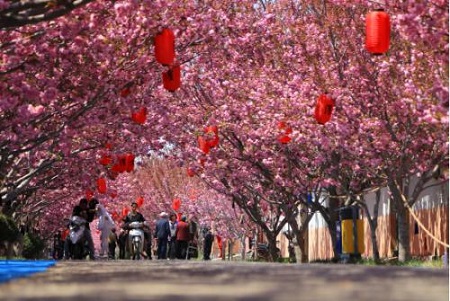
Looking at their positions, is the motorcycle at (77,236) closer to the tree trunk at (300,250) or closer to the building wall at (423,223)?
the tree trunk at (300,250)

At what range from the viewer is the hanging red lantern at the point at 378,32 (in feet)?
57.3

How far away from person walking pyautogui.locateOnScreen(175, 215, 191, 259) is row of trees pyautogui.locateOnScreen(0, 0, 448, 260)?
Result: 195 cm

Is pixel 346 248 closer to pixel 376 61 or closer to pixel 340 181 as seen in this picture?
pixel 340 181

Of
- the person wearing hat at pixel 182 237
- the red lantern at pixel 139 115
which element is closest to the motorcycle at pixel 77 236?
the person wearing hat at pixel 182 237

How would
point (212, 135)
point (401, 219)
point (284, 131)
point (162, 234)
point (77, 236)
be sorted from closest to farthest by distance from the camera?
point (401, 219) < point (284, 131) < point (212, 135) < point (77, 236) < point (162, 234)

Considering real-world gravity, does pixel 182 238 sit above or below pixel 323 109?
below

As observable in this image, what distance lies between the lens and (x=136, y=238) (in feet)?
102

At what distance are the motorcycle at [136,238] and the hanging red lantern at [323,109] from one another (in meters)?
9.59

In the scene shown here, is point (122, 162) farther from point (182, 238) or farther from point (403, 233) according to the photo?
point (403, 233)

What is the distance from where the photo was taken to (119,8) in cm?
1728

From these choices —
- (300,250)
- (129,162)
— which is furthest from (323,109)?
(300,250)

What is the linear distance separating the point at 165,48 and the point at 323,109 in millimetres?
5978

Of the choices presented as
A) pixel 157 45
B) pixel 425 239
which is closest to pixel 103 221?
pixel 425 239

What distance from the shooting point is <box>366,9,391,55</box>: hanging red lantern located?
57.3 feet
